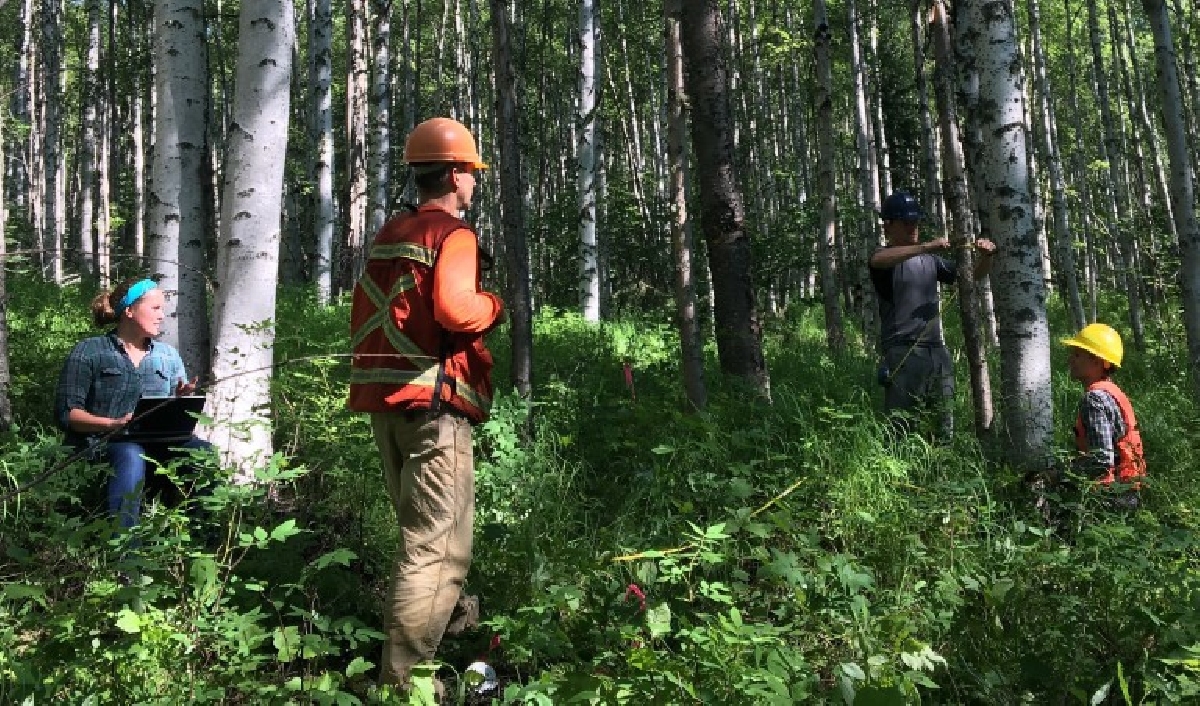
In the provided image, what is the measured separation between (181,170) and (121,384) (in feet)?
5.61

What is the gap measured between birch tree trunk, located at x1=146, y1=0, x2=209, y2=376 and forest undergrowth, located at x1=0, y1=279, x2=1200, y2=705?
0.81m

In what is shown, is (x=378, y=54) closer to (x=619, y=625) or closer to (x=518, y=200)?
(x=518, y=200)

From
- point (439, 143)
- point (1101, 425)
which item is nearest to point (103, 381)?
point (439, 143)

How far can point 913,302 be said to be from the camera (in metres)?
5.10

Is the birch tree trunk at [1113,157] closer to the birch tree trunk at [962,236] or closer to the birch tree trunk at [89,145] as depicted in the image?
the birch tree trunk at [962,236]

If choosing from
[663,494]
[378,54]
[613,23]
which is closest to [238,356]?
[663,494]

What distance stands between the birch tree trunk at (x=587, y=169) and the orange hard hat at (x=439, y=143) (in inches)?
401

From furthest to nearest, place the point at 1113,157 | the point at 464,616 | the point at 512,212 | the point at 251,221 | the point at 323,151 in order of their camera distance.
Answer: the point at 1113,157 < the point at 323,151 < the point at 512,212 < the point at 251,221 < the point at 464,616

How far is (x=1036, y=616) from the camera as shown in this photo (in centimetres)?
290

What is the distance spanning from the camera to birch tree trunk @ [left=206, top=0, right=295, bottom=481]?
4.50 m

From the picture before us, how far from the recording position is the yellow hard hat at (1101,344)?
4.13 m

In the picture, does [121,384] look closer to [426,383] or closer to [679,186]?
[426,383]

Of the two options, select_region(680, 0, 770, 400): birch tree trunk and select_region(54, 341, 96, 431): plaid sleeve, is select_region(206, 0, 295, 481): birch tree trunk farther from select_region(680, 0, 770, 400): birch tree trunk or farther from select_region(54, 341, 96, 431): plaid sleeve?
select_region(680, 0, 770, 400): birch tree trunk

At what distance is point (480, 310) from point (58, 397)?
8.08ft
